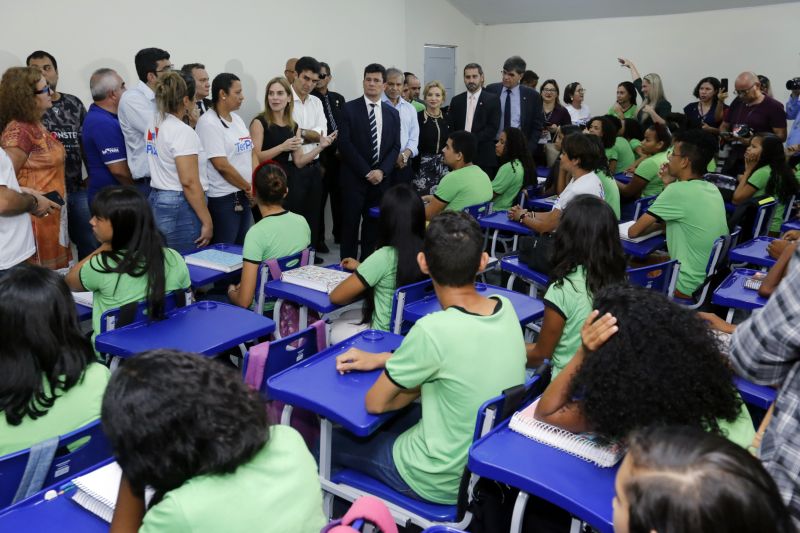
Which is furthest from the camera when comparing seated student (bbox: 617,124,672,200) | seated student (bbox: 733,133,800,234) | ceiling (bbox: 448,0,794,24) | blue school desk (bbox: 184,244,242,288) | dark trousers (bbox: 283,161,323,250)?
ceiling (bbox: 448,0,794,24)

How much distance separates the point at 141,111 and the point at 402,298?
2166 mm

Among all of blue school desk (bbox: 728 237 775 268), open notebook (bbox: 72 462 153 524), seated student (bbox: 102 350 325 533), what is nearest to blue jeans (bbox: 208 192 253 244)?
open notebook (bbox: 72 462 153 524)

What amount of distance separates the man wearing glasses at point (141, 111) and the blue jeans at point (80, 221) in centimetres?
60

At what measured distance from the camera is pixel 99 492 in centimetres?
138

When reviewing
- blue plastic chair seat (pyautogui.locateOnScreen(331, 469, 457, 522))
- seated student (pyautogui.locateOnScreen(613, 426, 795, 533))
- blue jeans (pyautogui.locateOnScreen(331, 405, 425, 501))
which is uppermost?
seated student (pyautogui.locateOnScreen(613, 426, 795, 533))

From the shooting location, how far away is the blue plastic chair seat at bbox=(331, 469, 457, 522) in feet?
5.82

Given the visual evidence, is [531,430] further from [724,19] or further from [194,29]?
[724,19]

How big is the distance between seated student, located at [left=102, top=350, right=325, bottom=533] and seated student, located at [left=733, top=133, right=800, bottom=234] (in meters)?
4.51

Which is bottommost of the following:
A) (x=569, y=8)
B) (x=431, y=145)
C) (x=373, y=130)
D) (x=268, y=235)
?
(x=268, y=235)

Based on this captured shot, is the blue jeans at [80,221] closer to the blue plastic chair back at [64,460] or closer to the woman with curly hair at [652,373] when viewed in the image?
the blue plastic chair back at [64,460]

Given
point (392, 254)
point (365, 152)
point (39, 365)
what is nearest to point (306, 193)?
point (365, 152)

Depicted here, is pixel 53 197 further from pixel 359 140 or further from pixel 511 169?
pixel 511 169

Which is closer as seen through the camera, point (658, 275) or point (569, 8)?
point (658, 275)

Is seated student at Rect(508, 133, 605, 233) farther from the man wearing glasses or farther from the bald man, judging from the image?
the bald man
